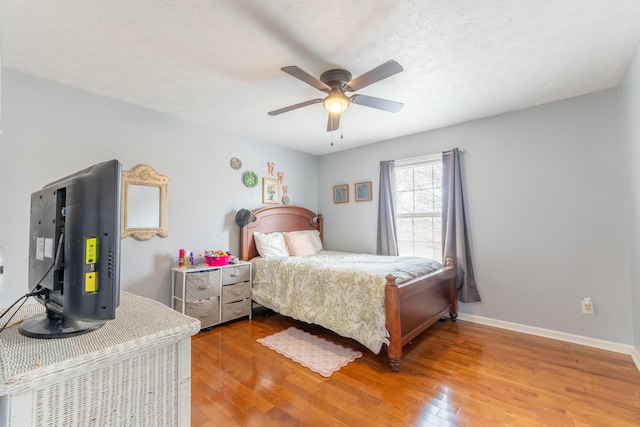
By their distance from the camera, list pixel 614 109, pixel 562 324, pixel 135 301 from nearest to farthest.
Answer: pixel 135 301 < pixel 614 109 < pixel 562 324

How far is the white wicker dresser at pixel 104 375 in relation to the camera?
62 centimetres

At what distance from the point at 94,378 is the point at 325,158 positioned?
439cm

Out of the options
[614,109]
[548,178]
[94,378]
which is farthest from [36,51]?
[614,109]

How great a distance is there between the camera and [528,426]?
1.61 meters

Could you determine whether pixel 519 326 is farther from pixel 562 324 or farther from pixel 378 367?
pixel 378 367

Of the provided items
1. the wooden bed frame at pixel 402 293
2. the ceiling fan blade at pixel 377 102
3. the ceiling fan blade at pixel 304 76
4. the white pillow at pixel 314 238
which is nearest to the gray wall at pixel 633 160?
the wooden bed frame at pixel 402 293

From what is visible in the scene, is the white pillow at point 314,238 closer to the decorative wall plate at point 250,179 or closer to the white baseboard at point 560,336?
the decorative wall plate at point 250,179

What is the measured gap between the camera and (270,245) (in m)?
3.75

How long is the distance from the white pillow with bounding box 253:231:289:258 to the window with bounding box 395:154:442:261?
1633 millimetres

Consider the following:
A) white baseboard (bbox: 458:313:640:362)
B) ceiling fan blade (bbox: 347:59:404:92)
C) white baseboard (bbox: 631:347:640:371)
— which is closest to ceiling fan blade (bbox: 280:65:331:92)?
ceiling fan blade (bbox: 347:59:404:92)

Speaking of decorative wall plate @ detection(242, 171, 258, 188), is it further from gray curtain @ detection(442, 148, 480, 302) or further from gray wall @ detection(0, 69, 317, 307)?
gray curtain @ detection(442, 148, 480, 302)

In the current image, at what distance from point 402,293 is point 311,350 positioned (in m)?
0.98

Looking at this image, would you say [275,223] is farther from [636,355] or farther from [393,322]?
[636,355]

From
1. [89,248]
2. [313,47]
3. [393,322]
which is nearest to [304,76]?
[313,47]
